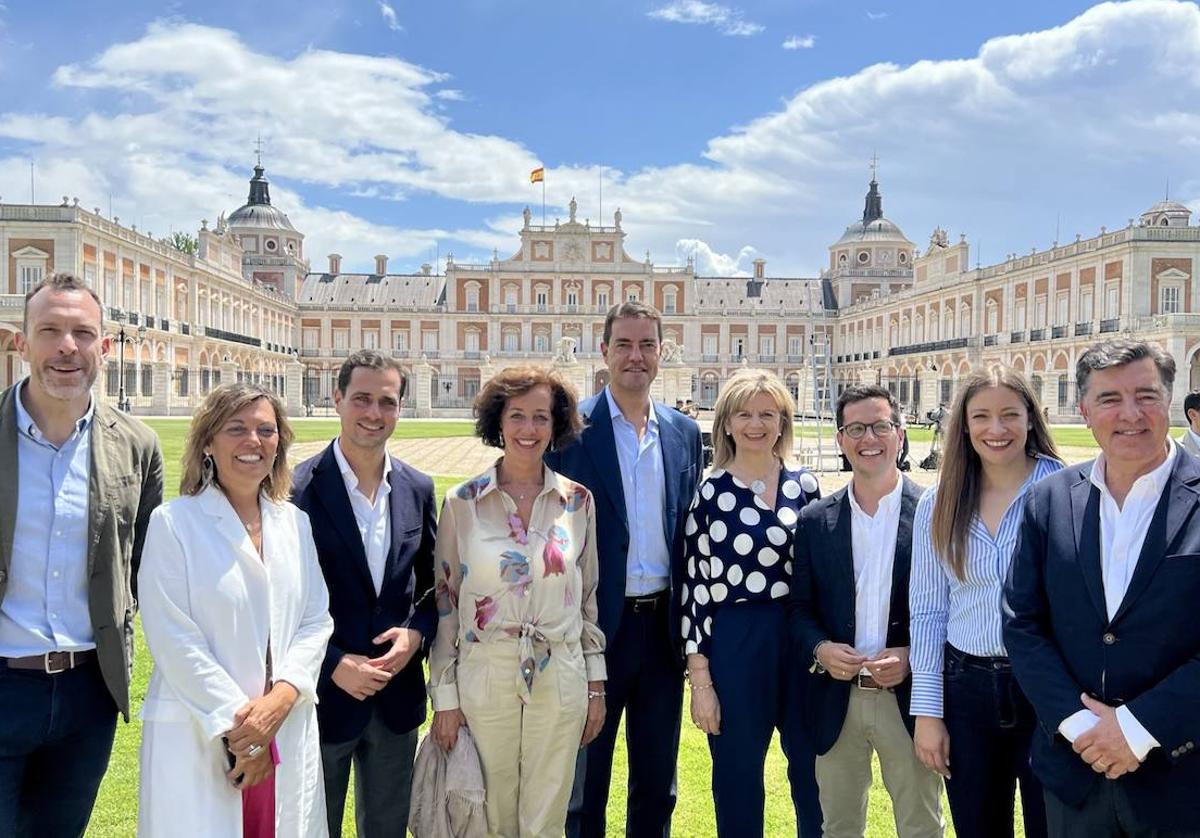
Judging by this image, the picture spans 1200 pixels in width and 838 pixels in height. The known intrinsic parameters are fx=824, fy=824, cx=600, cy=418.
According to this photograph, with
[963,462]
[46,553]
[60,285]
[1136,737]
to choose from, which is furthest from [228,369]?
[1136,737]

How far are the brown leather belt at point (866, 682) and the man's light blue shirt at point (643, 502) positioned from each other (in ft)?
2.50

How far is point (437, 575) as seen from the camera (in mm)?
2709

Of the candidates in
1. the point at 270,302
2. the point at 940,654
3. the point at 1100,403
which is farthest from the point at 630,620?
the point at 270,302

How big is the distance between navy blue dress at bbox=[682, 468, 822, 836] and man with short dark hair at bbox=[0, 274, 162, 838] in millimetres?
1820

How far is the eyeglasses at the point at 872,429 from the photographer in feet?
9.01

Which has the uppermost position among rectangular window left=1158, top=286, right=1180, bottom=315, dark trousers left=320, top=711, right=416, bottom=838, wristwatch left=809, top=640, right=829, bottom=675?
rectangular window left=1158, top=286, right=1180, bottom=315

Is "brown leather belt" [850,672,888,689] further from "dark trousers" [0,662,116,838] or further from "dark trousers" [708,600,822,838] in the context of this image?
"dark trousers" [0,662,116,838]

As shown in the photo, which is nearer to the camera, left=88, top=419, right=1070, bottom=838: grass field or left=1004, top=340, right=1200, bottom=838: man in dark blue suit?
left=1004, top=340, right=1200, bottom=838: man in dark blue suit

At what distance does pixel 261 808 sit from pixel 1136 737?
225 centimetres

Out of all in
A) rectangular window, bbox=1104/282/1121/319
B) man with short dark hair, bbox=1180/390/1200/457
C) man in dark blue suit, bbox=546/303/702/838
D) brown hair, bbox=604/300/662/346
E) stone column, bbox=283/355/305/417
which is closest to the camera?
man in dark blue suit, bbox=546/303/702/838

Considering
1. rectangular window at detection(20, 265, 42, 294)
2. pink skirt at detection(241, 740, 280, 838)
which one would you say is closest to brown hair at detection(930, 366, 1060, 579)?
pink skirt at detection(241, 740, 280, 838)

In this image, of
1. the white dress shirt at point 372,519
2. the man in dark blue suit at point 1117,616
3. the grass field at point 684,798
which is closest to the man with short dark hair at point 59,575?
the white dress shirt at point 372,519

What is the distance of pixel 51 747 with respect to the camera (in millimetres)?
2365

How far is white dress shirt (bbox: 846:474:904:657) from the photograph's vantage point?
2670 mm
